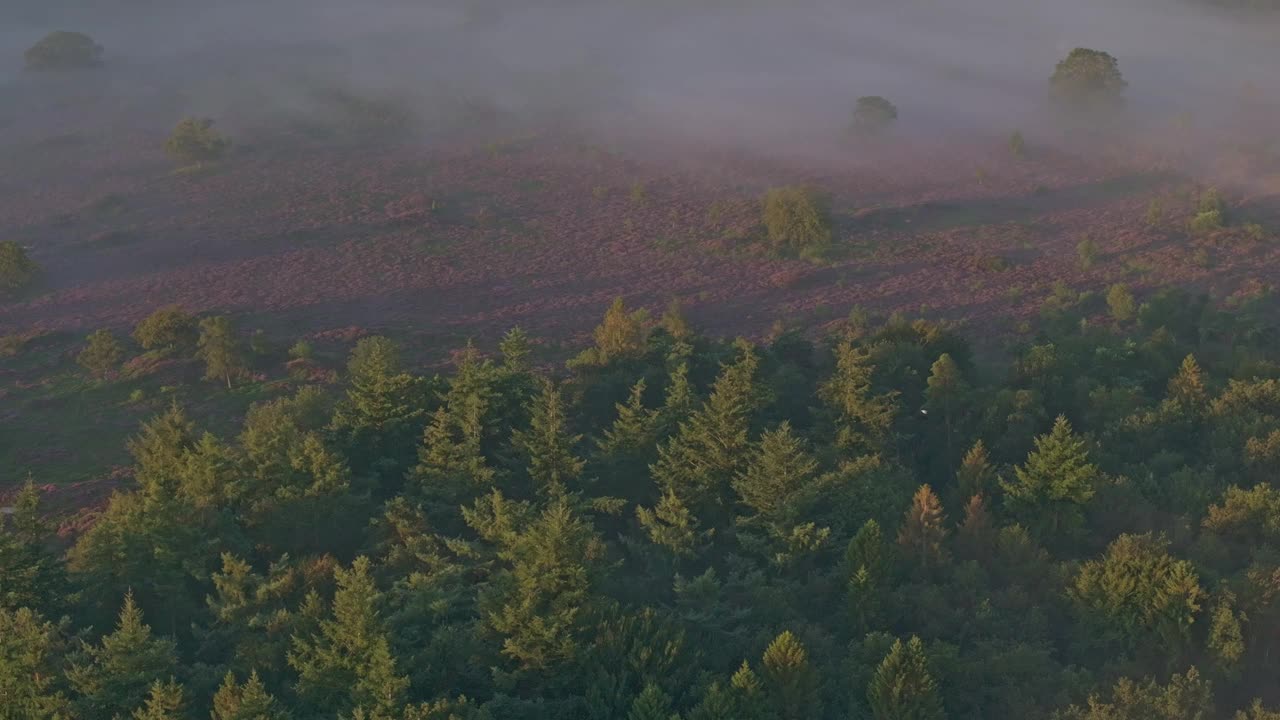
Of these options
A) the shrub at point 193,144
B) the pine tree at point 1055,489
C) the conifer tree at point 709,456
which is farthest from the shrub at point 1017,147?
the conifer tree at point 709,456

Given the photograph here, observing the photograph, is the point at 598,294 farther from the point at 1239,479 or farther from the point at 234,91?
the point at 234,91

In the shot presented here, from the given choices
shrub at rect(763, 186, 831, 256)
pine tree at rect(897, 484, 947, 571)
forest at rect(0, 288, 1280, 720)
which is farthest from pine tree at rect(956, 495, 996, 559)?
shrub at rect(763, 186, 831, 256)

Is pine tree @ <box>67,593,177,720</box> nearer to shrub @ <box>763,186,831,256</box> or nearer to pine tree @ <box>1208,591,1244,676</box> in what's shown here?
pine tree @ <box>1208,591,1244,676</box>

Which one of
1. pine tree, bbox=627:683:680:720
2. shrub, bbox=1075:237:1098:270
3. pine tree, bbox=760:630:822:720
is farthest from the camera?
shrub, bbox=1075:237:1098:270

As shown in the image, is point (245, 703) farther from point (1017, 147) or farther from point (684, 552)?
point (1017, 147)

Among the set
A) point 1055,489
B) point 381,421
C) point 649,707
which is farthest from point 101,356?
point 1055,489

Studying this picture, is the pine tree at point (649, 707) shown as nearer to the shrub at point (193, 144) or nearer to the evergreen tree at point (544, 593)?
the evergreen tree at point (544, 593)

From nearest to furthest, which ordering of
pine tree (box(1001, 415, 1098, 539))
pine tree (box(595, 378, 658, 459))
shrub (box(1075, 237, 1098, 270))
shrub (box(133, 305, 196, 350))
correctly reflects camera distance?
pine tree (box(1001, 415, 1098, 539)) < pine tree (box(595, 378, 658, 459)) < shrub (box(133, 305, 196, 350)) < shrub (box(1075, 237, 1098, 270))
